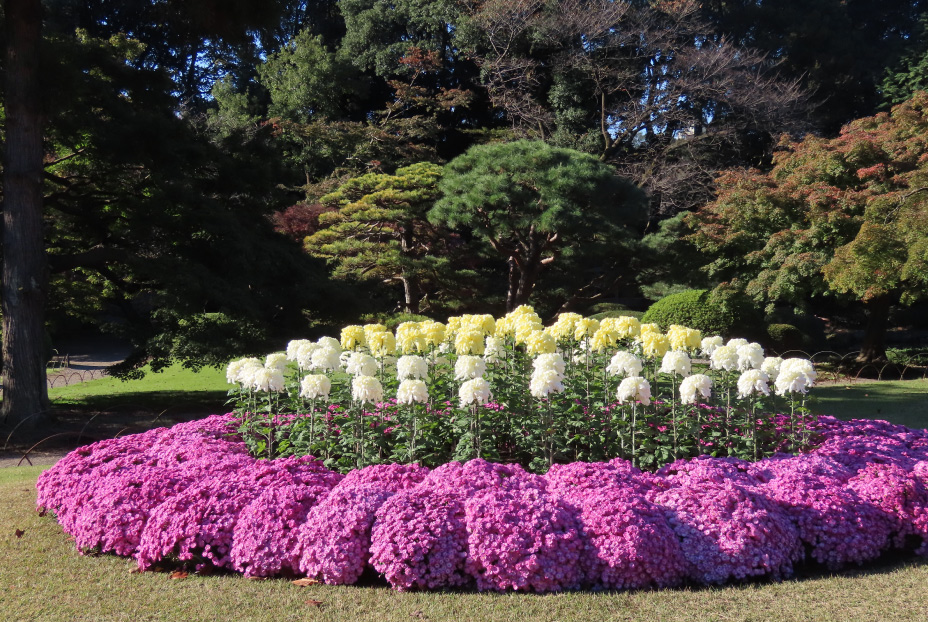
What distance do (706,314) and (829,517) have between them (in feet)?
33.5

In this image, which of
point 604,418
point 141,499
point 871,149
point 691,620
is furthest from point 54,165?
point 871,149

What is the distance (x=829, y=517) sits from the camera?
380 cm

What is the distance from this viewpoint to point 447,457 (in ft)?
16.0

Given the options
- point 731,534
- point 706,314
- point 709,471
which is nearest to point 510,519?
point 731,534

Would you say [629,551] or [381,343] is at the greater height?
[381,343]

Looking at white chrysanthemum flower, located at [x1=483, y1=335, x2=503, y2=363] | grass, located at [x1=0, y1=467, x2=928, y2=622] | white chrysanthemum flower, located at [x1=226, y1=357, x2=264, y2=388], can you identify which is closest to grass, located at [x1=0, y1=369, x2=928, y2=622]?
grass, located at [x1=0, y1=467, x2=928, y2=622]

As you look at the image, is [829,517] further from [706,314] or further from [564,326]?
[706,314]

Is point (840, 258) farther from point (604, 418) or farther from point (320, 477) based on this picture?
point (320, 477)

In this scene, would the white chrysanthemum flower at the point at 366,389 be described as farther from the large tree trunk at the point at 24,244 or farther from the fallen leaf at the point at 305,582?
the large tree trunk at the point at 24,244

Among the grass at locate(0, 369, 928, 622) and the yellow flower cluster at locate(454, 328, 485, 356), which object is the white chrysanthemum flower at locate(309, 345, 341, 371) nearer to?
the yellow flower cluster at locate(454, 328, 485, 356)

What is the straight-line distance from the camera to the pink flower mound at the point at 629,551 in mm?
3430

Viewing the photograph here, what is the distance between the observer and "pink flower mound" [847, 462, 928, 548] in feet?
12.9

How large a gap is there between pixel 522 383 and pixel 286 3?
6.38 meters

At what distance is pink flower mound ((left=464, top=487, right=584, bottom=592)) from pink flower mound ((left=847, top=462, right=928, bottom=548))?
1.69m
